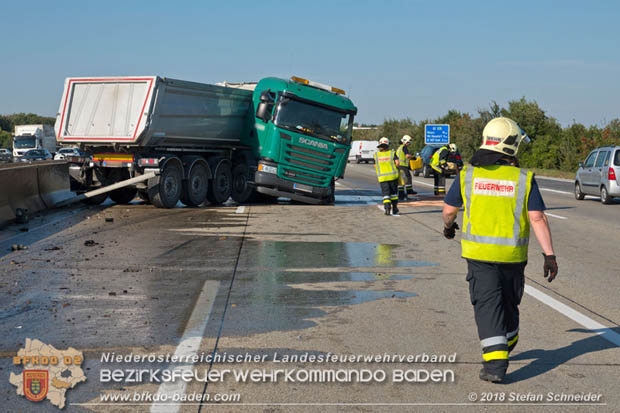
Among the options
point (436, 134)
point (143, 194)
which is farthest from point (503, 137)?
point (436, 134)

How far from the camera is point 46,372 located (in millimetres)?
5328

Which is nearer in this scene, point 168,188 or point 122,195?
point 168,188

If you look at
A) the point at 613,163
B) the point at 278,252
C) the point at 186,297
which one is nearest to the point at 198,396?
the point at 186,297

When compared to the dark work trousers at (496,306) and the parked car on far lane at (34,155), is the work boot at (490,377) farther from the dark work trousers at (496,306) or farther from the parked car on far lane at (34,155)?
the parked car on far lane at (34,155)

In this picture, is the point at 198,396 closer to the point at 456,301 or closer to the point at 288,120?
the point at 456,301

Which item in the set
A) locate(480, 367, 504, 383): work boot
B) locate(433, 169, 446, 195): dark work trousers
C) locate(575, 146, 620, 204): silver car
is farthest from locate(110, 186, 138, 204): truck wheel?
locate(480, 367, 504, 383): work boot

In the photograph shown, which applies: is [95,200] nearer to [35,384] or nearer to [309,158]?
[309,158]

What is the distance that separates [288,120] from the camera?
19.9 m

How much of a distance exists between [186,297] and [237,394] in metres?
3.21

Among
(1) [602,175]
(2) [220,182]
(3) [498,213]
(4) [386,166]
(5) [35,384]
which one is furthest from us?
(1) [602,175]

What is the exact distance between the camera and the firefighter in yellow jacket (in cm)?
1739

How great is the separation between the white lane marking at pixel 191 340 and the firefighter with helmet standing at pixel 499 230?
6.58 ft

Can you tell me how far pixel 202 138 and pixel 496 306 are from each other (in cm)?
1515

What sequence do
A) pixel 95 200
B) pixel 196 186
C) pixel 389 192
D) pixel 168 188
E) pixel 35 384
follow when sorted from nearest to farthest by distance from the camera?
1. pixel 35 384
2. pixel 389 192
3. pixel 168 188
4. pixel 95 200
5. pixel 196 186
